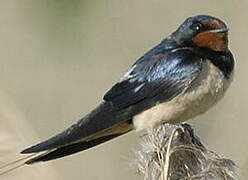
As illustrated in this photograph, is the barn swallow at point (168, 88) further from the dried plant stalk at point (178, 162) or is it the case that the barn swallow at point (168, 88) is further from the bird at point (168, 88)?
the dried plant stalk at point (178, 162)

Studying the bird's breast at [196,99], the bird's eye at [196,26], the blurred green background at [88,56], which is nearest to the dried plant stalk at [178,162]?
the bird's breast at [196,99]

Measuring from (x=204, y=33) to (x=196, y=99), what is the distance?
0.54 feet

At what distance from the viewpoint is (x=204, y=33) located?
2449 mm

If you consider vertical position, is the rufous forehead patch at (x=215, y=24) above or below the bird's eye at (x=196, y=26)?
below

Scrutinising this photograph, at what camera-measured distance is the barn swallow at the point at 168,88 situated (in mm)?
2398

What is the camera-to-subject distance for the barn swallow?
2.40m

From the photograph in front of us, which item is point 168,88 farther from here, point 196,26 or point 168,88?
point 196,26

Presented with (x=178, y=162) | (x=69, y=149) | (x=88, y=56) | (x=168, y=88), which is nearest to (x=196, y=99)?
(x=168, y=88)

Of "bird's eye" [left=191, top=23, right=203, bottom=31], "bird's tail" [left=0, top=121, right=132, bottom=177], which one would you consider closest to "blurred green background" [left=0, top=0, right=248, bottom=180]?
"bird's tail" [left=0, top=121, right=132, bottom=177]

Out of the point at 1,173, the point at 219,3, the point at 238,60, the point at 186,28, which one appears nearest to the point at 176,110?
the point at 186,28

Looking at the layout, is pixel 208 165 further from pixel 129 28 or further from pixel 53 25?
pixel 129 28

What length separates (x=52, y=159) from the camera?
2.21 meters

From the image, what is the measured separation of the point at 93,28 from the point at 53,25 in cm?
65

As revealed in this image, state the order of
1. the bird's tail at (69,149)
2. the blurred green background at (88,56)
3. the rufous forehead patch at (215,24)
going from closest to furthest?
the bird's tail at (69,149) < the rufous forehead patch at (215,24) < the blurred green background at (88,56)
